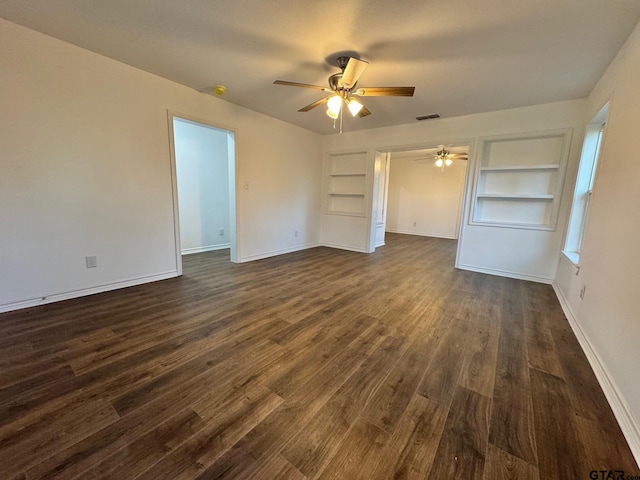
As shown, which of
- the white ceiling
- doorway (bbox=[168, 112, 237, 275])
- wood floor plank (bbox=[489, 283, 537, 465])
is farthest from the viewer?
doorway (bbox=[168, 112, 237, 275])

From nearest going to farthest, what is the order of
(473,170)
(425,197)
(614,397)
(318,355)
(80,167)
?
(614,397) < (318,355) < (80,167) < (473,170) < (425,197)

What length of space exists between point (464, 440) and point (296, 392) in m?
0.88

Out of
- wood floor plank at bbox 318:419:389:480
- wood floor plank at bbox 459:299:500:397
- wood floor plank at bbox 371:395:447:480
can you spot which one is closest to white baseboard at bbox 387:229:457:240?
wood floor plank at bbox 459:299:500:397

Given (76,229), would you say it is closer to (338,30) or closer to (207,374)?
(207,374)

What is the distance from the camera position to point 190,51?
2477 millimetres

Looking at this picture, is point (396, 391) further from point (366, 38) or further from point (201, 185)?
point (201, 185)

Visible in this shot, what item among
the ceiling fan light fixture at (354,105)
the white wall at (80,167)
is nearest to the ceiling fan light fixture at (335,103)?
the ceiling fan light fixture at (354,105)

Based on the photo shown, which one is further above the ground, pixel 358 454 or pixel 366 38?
pixel 366 38

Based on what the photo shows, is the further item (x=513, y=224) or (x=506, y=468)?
(x=513, y=224)

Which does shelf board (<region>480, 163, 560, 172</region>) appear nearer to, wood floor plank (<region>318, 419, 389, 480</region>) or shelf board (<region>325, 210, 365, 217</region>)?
shelf board (<region>325, 210, 365, 217</region>)

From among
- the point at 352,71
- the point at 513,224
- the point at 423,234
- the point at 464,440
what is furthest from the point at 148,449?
the point at 423,234

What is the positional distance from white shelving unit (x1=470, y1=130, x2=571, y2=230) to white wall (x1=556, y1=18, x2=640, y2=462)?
3.35 ft

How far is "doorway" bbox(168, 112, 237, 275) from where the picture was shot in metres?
4.59

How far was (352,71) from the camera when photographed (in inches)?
90.4
